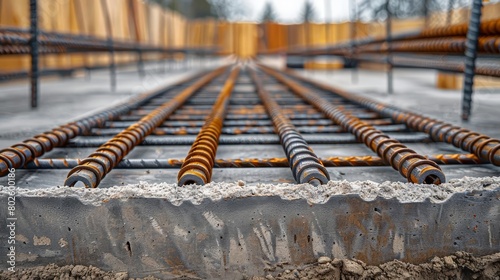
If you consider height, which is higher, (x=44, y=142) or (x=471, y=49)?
(x=471, y=49)

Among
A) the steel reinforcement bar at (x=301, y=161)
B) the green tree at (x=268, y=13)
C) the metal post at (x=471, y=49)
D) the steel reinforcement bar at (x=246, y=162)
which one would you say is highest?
the green tree at (x=268, y=13)

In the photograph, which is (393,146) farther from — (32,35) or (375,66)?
(375,66)

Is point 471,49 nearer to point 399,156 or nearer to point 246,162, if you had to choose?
point 399,156

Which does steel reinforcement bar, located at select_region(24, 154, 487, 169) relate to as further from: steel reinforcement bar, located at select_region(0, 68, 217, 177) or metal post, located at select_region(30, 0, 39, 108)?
metal post, located at select_region(30, 0, 39, 108)

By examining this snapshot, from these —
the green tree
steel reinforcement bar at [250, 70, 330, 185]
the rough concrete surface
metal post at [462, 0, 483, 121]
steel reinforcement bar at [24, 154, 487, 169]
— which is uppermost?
the green tree

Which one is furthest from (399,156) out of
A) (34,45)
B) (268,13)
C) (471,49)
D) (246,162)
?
(268,13)

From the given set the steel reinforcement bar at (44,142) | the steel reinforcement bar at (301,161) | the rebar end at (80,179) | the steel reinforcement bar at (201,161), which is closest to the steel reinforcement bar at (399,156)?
the steel reinforcement bar at (301,161)

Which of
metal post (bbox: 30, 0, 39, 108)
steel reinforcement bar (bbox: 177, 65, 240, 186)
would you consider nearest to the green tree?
metal post (bbox: 30, 0, 39, 108)

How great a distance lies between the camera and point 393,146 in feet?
6.24

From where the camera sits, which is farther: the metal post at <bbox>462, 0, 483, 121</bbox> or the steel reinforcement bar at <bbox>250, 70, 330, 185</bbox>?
the metal post at <bbox>462, 0, 483, 121</bbox>

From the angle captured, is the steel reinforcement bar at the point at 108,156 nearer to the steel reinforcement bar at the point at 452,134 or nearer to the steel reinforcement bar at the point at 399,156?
the steel reinforcement bar at the point at 399,156

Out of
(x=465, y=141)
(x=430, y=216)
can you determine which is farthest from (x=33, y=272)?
(x=465, y=141)

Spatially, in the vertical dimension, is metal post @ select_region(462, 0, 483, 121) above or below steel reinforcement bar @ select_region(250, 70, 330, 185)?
above

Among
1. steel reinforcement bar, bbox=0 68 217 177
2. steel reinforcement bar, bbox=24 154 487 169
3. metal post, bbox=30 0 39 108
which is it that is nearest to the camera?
steel reinforcement bar, bbox=0 68 217 177
